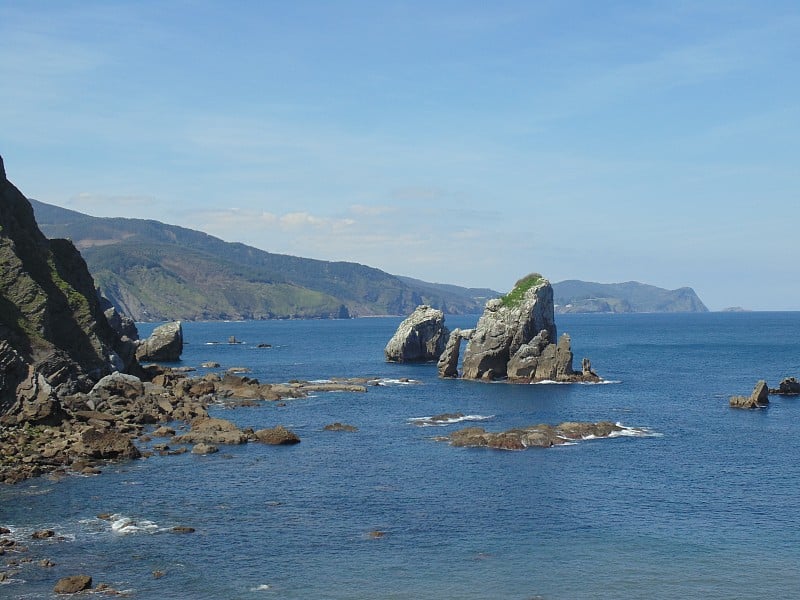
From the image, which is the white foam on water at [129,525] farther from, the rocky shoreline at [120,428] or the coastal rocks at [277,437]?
the coastal rocks at [277,437]

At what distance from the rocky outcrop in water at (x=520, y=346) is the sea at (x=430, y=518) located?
44851 millimetres

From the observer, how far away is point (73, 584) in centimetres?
4669

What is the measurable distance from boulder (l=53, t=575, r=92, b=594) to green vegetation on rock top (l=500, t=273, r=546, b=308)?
11417 centimetres

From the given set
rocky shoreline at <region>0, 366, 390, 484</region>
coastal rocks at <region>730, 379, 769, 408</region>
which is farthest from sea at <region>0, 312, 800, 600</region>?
coastal rocks at <region>730, 379, 769, 408</region>

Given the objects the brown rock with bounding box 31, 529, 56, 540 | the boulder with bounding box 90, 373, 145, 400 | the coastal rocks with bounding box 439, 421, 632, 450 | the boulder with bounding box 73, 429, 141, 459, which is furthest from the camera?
the boulder with bounding box 90, 373, 145, 400

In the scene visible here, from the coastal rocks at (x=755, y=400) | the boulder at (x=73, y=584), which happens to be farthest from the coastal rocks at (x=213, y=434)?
the coastal rocks at (x=755, y=400)

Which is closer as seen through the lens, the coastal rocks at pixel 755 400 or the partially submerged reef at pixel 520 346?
the coastal rocks at pixel 755 400

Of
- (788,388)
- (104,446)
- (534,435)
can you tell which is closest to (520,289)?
(788,388)

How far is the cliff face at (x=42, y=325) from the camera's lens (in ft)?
305

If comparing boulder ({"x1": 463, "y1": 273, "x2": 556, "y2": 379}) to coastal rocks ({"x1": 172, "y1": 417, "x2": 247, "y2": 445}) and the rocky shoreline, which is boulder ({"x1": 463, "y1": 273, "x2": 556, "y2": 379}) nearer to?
the rocky shoreline

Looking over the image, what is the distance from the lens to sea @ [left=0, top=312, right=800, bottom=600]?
49.5 m

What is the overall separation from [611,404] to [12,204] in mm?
95441

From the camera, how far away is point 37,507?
2494 inches

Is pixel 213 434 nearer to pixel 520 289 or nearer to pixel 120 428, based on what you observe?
pixel 120 428
